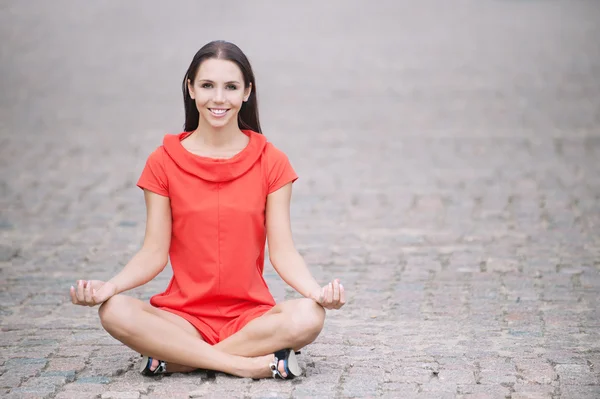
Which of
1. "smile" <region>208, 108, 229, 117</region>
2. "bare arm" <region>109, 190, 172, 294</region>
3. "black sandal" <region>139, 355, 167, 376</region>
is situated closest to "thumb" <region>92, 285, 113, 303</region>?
"bare arm" <region>109, 190, 172, 294</region>

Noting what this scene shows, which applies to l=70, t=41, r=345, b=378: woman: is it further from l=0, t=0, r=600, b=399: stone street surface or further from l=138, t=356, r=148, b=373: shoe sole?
l=0, t=0, r=600, b=399: stone street surface

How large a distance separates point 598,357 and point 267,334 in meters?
1.52

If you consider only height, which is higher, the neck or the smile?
the smile

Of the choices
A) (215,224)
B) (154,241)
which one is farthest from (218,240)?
(154,241)

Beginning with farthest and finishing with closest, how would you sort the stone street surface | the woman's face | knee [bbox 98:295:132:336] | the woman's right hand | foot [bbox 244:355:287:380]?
1. the stone street surface
2. the woman's face
3. foot [bbox 244:355:287:380]
4. knee [bbox 98:295:132:336]
5. the woman's right hand

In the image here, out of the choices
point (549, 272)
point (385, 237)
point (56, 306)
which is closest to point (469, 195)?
point (385, 237)

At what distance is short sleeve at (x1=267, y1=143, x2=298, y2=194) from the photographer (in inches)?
192

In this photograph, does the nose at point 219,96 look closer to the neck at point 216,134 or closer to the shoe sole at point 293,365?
the neck at point 216,134

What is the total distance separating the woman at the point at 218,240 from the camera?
185 inches

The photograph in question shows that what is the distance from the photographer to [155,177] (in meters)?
4.82

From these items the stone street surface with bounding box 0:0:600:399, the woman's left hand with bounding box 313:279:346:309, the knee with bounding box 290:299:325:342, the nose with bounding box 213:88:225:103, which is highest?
the nose with bounding box 213:88:225:103

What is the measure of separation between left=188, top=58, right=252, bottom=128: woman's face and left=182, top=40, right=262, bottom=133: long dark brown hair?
0.02 m

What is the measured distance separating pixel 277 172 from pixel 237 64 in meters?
0.49

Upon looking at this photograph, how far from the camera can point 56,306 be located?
6.23 metres
